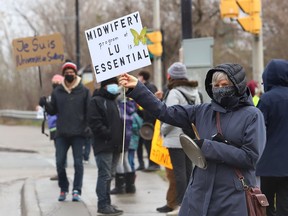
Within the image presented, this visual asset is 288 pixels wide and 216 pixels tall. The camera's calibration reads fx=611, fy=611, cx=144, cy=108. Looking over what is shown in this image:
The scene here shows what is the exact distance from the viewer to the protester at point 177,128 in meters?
7.32

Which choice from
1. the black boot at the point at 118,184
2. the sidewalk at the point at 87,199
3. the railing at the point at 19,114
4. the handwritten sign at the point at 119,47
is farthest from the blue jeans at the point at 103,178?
the railing at the point at 19,114

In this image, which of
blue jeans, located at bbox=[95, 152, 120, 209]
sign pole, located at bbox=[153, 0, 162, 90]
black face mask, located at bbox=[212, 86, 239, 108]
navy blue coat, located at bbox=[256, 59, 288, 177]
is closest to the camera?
black face mask, located at bbox=[212, 86, 239, 108]

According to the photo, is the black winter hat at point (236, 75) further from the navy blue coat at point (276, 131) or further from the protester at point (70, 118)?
the protester at point (70, 118)

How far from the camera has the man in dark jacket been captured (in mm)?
7578

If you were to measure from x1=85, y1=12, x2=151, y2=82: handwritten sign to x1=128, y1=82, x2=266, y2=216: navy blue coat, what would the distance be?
1208mm

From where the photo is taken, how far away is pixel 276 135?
579cm

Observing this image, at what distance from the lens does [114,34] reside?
555cm

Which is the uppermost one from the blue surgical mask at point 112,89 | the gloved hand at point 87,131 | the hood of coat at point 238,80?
the hood of coat at point 238,80

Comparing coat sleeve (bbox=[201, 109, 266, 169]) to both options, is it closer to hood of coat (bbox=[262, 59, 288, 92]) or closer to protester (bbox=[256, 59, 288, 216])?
protester (bbox=[256, 59, 288, 216])

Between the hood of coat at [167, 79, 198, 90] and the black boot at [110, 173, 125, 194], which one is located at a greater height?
the hood of coat at [167, 79, 198, 90]

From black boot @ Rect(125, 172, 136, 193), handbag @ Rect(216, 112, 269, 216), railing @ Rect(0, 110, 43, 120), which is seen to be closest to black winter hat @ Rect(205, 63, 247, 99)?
handbag @ Rect(216, 112, 269, 216)

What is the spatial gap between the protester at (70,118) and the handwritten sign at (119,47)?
103 inches

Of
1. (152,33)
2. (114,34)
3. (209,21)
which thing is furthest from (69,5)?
(114,34)

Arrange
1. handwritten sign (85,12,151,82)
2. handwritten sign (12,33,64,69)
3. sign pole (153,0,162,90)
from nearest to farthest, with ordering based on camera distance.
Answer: handwritten sign (85,12,151,82) → handwritten sign (12,33,64,69) → sign pole (153,0,162,90)
